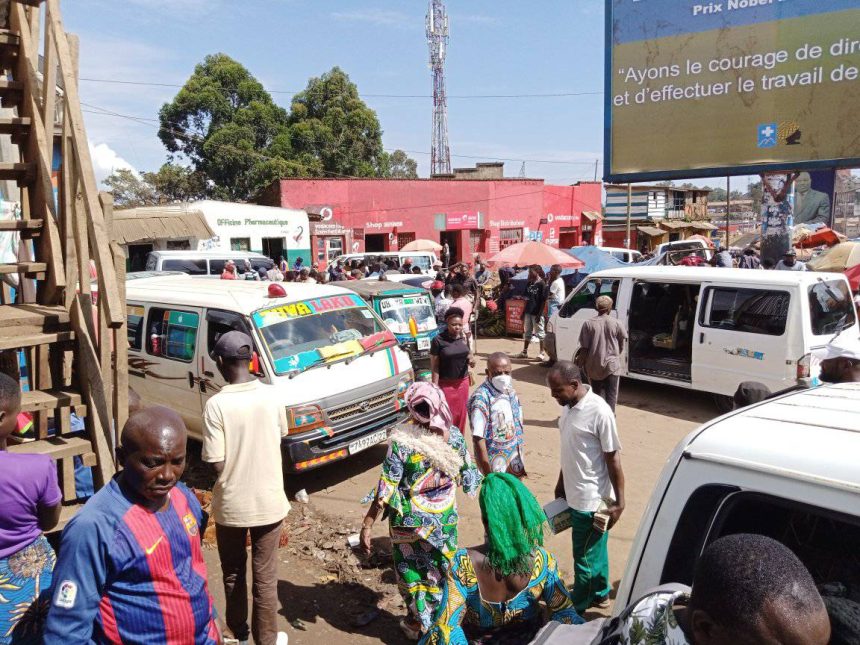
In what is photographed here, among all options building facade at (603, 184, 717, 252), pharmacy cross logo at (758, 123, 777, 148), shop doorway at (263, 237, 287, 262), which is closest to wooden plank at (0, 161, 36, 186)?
pharmacy cross logo at (758, 123, 777, 148)

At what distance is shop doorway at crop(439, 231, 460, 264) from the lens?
30.7m

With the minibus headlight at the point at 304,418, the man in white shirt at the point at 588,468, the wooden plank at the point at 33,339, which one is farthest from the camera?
the minibus headlight at the point at 304,418

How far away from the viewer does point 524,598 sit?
2.70 metres

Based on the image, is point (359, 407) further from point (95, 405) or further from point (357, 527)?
point (95, 405)

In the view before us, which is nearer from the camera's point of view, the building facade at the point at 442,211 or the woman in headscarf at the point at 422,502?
the woman in headscarf at the point at 422,502

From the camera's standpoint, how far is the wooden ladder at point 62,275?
2.98 m

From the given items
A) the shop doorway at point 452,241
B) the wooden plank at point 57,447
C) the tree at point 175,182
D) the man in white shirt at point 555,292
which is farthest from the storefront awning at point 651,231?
the wooden plank at point 57,447

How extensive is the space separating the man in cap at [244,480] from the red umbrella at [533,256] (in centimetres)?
900

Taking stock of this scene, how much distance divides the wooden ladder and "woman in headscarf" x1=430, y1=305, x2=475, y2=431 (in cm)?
274

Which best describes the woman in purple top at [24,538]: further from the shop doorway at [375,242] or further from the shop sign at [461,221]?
the shop sign at [461,221]

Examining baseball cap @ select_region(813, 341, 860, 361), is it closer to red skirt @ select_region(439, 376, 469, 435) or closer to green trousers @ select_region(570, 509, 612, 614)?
green trousers @ select_region(570, 509, 612, 614)

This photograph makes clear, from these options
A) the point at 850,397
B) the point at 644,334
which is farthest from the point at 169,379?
Result: the point at 644,334

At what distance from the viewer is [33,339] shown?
10.1 feet

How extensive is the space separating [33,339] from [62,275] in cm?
72
